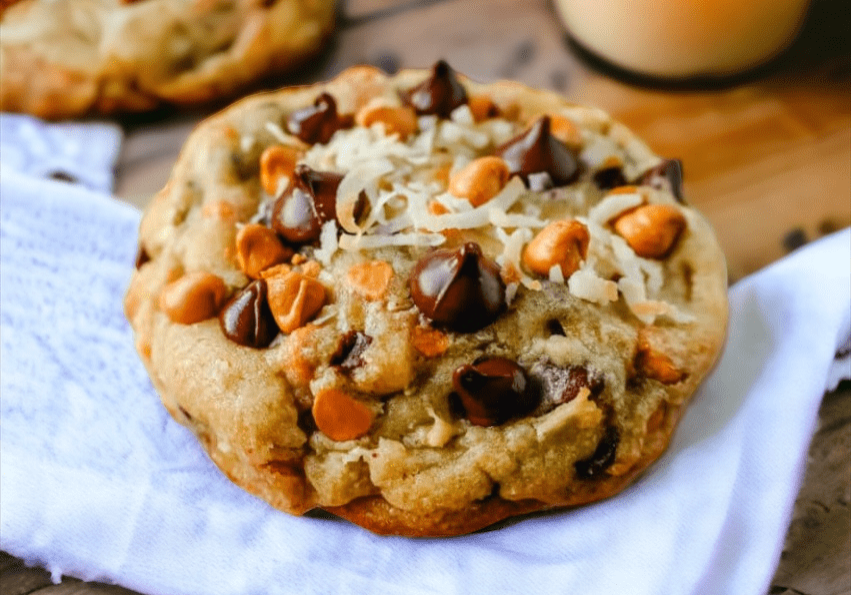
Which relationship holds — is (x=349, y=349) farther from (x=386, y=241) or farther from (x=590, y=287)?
(x=590, y=287)

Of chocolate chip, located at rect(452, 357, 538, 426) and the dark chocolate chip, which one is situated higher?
chocolate chip, located at rect(452, 357, 538, 426)

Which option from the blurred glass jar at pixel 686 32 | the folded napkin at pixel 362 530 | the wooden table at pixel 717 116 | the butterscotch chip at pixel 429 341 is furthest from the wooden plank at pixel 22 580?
the blurred glass jar at pixel 686 32

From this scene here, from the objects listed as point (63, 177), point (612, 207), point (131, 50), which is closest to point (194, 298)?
point (612, 207)

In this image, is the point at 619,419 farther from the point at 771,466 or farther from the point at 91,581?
the point at 91,581

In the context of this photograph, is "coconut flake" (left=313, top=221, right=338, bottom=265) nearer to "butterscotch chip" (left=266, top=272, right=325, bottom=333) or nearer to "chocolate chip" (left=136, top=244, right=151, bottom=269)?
"butterscotch chip" (left=266, top=272, right=325, bottom=333)

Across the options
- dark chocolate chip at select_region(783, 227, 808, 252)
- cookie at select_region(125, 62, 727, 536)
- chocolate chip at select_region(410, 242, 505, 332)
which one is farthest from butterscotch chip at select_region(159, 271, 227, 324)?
dark chocolate chip at select_region(783, 227, 808, 252)

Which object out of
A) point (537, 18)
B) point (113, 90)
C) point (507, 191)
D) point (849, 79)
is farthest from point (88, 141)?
point (849, 79)

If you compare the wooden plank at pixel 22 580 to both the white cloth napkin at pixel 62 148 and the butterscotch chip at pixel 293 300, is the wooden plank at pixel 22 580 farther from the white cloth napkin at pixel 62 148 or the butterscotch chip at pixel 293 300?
the white cloth napkin at pixel 62 148
